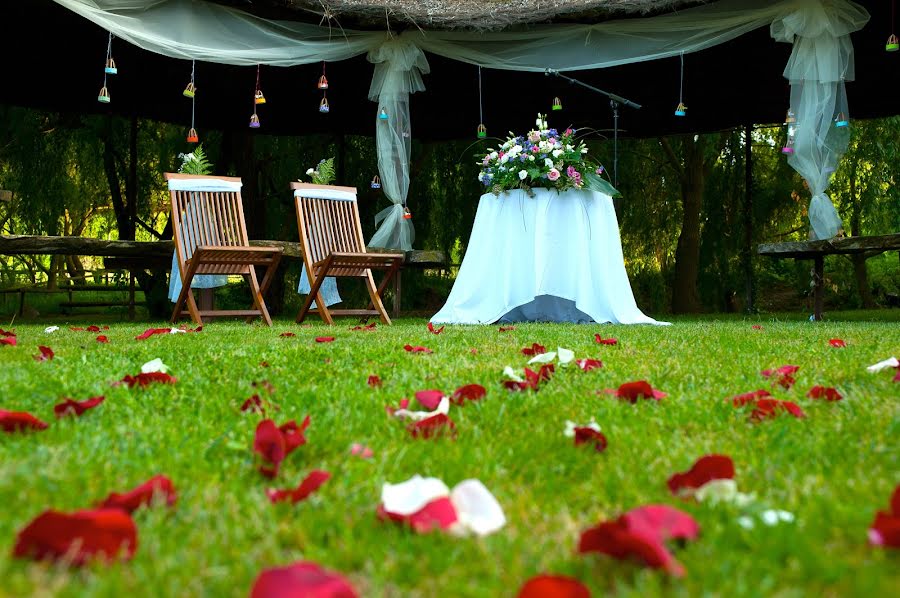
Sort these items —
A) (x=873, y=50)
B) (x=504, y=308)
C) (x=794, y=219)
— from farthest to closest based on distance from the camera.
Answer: (x=794, y=219)
(x=873, y=50)
(x=504, y=308)

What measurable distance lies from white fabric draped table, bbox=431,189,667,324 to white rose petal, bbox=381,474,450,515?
4894 mm

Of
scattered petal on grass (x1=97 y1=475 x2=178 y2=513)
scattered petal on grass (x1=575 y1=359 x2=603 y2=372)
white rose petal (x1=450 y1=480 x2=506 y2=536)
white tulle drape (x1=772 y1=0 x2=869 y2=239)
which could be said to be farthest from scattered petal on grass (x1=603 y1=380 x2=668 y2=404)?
white tulle drape (x1=772 y1=0 x2=869 y2=239)

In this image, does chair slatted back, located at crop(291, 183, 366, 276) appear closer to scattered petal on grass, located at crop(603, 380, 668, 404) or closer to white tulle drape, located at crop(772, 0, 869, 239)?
white tulle drape, located at crop(772, 0, 869, 239)

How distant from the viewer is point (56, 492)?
1030 mm

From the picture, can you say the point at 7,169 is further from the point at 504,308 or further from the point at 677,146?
the point at 677,146

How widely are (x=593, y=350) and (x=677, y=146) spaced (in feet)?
29.6

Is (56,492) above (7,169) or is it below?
below

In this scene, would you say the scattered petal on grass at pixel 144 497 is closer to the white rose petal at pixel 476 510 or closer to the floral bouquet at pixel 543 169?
the white rose petal at pixel 476 510

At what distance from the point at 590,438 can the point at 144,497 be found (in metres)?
0.76

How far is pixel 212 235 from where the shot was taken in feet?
19.6

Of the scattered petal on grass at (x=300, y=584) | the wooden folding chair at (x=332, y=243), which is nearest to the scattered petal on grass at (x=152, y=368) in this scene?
the scattered petal on grass at (x=300, y=584)

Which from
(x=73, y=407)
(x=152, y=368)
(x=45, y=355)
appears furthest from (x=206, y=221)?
(x=73, y=407)

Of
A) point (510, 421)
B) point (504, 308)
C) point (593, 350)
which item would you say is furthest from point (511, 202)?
point (510, 421)

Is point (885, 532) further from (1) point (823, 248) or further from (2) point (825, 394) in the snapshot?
(1) point (823, 248)
